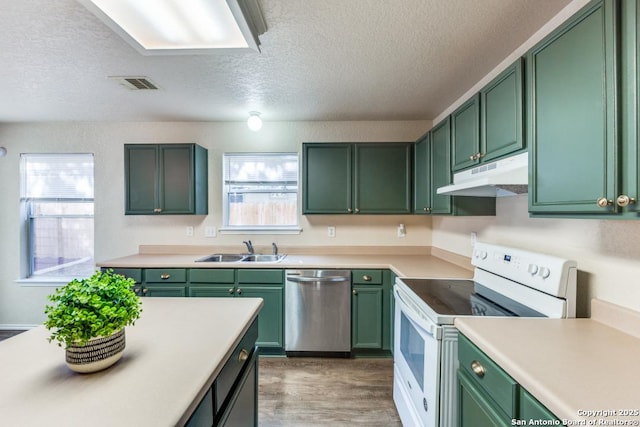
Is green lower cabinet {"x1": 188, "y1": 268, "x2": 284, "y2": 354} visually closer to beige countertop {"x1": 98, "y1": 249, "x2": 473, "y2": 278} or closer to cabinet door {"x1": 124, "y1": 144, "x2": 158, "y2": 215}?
beige countertop {"x1": 98, "y1": 249, "x2": 473, "y2": 278}

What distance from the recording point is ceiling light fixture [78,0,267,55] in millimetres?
1132

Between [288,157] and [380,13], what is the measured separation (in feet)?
6.40

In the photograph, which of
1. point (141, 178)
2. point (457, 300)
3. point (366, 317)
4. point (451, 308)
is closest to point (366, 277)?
point (366, 317)

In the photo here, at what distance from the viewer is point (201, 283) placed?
2.56m

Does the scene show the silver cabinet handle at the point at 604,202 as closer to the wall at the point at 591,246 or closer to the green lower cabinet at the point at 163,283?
the wall at the point at 591,246

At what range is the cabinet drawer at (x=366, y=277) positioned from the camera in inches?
101

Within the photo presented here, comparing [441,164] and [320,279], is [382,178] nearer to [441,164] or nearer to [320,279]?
[441,164]

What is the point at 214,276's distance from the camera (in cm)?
256

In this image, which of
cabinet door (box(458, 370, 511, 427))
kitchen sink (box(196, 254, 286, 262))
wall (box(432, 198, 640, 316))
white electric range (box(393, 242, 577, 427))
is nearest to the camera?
cabinet door (box(458, 370, 511, 427))

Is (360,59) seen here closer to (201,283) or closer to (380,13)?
(380,13)

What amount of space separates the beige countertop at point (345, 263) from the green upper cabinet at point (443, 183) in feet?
1.62

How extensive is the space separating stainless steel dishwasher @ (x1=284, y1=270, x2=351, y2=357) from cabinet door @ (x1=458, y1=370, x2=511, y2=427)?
4.54 feet

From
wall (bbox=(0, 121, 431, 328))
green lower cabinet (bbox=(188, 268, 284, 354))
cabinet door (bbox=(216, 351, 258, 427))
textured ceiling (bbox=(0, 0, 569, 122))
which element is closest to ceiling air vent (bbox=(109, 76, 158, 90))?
textured ceiling (bbox=(0, 0, 569, 122))

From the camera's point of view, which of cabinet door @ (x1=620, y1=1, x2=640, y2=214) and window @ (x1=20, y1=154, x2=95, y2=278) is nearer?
cabinet door @ (x1=620, y1=1, x2=640, y2=214)
